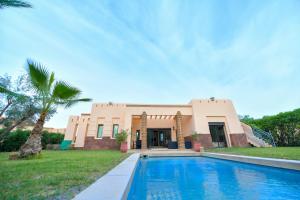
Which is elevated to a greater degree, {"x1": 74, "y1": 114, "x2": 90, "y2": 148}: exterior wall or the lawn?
{"x1": 74, "y1": 114, "x2": 90, "y2": 148}: exterior wall

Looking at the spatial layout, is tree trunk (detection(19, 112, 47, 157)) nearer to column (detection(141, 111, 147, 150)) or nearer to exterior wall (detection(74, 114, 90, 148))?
column (detection(141, 111, 147, 150))

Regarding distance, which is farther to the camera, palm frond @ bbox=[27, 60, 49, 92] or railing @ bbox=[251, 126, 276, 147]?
railing @ bbox=[251, 126, 276, 147]

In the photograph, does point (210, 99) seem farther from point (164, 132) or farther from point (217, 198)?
point (217, 198)

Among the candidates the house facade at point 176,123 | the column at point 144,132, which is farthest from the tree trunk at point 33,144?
the column at point 144,132

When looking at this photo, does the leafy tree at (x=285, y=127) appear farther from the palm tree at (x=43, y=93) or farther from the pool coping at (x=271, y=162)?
the palm tree at (x=43, y=93)

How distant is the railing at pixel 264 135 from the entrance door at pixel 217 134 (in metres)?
3.50

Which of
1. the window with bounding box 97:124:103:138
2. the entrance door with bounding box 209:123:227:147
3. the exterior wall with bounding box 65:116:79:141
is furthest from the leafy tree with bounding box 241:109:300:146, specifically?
the exterior wall with bounding box 65:116:79:141

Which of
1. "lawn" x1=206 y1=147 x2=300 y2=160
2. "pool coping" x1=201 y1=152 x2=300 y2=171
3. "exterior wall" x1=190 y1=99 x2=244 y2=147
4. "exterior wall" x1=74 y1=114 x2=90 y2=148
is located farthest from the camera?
"exterior wall" x1=74 y1=114 x2=90 y2=148

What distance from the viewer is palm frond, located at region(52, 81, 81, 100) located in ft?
24.3

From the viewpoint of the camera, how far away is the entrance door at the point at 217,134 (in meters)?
16.4

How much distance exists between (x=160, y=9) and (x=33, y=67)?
7.96 meters

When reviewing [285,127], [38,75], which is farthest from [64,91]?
[285,127]

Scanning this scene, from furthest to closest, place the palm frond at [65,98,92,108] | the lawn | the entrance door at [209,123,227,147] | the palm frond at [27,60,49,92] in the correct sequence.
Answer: the entrance door at [209,123,227,147] → the palm frond at [65,98,92,108] → the palm frond at [27,60,49,92] → the lawn

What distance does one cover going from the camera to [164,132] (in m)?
19.3
